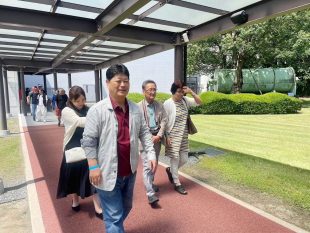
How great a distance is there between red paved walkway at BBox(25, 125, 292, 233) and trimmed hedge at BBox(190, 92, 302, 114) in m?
13.8

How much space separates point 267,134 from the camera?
10.9 metres

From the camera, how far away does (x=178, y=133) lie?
4.58 meters

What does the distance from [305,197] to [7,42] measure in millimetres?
9885

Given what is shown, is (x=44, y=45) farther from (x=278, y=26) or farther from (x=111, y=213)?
(x=278, y=26)

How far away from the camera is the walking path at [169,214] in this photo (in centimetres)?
360

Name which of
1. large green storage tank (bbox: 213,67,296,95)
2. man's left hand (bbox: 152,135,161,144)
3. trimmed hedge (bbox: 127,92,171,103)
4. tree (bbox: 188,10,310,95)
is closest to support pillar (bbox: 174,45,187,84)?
man's left hand (bbox: 152,135,161,144)

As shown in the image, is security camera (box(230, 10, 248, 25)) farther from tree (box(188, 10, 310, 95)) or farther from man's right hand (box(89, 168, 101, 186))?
tree (box(188, 10, 310, 95))

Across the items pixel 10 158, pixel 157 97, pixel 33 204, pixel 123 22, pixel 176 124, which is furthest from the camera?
pixel 157 97

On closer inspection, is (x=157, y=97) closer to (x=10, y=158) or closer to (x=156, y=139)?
(x=10, y=158)

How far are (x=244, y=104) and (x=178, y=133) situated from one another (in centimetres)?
1542

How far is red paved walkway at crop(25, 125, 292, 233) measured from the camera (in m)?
3.59

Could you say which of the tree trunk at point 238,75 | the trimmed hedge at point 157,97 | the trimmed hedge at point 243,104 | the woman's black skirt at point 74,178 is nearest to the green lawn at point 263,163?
the woman's black skirt at point 74,178

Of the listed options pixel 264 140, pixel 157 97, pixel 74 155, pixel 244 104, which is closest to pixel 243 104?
pixel 244 104

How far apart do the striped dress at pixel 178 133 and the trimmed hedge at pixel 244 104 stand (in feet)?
46.4
